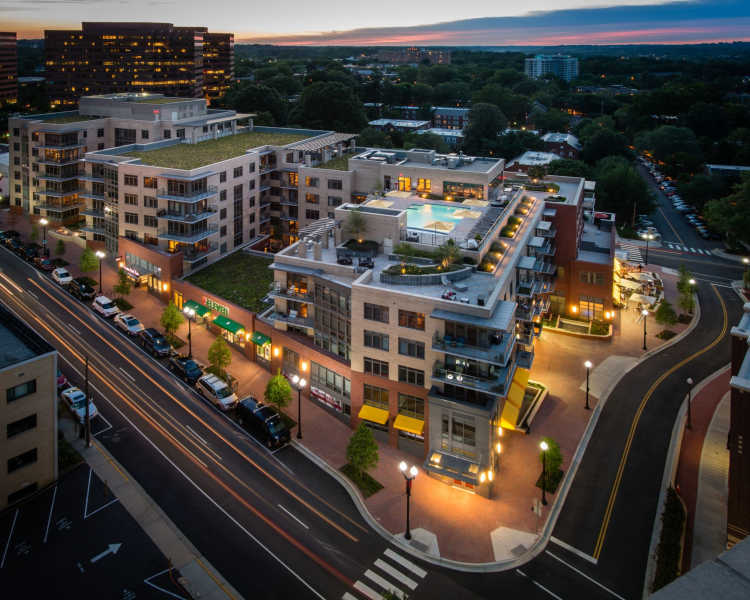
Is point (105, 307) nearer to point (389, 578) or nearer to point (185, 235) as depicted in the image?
point (185, 235)

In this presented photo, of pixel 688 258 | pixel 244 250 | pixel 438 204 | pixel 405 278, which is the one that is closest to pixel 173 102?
pixel 244 250

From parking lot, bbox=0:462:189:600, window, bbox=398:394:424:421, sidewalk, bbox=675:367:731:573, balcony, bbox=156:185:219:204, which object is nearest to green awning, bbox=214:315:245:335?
balcony, bbox=156:185:219:204

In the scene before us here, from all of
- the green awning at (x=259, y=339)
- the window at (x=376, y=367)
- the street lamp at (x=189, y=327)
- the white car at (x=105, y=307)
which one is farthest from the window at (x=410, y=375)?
the white car at (x=105, y=307)

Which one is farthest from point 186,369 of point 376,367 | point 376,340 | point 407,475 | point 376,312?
point 407,475

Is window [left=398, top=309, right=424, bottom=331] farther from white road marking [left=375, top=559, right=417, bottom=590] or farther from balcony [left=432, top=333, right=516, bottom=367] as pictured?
white road marking [left=375, top=559, right=417, bottom=590]

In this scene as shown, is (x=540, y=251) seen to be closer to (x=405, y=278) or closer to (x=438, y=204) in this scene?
(x=438, y=204)

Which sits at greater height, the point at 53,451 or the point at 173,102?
the point at 173,102
